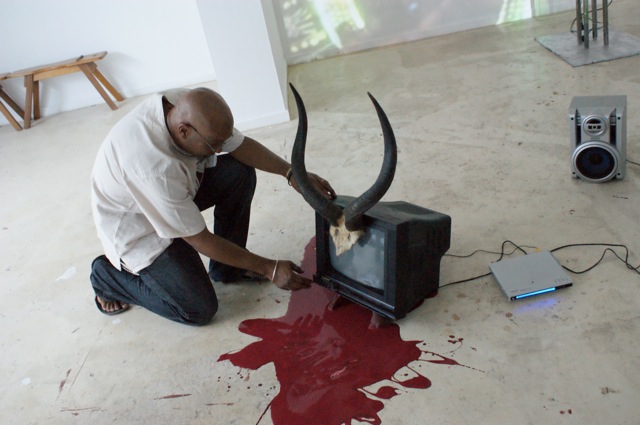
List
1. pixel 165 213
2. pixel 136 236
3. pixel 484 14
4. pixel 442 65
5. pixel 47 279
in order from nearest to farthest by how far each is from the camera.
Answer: pixel 165 213 < pixel 136 236 < pixel 47 279 < pixel 442 65 < pixel 484 14

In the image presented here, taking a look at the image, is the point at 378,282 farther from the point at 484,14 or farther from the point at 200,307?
the point at 484,14

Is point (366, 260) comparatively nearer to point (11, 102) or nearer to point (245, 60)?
point (245, 60)

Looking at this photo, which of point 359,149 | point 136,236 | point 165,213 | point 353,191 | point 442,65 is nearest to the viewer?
point 165,213

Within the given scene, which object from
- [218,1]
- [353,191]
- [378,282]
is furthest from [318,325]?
[218,1]

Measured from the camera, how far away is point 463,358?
1961 mm

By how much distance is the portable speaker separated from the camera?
2.48 metres

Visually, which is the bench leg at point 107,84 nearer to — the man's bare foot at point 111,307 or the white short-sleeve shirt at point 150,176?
the man's bare foot at point 111,307

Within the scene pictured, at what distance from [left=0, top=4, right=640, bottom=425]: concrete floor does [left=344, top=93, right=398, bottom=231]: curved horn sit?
551 millimetres

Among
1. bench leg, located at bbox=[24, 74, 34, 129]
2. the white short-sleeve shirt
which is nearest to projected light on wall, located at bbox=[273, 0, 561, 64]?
bench leg, located at bbox=[24, 74, 34, 129]

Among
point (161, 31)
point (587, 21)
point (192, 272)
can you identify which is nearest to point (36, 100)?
point (161, 31)

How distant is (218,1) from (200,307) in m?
2.31

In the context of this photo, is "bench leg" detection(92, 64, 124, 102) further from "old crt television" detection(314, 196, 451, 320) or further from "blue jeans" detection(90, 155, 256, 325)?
"old crt television" detection(314, 196, 451, 320)

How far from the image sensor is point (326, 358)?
2086 millimetres

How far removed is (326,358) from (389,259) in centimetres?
47
